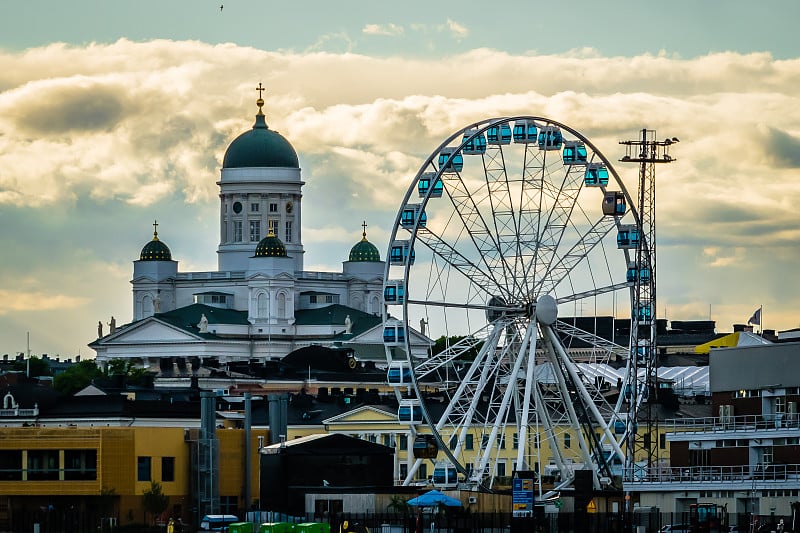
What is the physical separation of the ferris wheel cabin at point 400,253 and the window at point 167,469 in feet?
50.3

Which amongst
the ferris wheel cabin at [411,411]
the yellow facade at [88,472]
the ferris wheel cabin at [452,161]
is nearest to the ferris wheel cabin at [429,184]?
the ferris wheel cabin at [452,161]

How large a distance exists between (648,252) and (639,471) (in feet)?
41.1

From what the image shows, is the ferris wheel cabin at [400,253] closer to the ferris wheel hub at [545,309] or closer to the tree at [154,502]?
the ferris wheel hub at [545,309]

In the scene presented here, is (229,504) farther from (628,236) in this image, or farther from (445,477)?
(628,236)

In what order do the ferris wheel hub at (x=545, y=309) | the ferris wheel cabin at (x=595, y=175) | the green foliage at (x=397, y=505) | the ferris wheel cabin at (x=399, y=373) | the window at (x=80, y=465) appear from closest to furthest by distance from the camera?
the green foliage at (x=397, y=505)
the ferris wheel hub at (x=545, y=309)
the ferris wheel cabin at (x=399, y=373)
the window at (x=80, y=465)
the ferris wheel cabin at (x=595, y=175)

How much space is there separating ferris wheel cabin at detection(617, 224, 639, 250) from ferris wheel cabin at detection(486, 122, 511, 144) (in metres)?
8.00

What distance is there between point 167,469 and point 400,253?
16.2 m

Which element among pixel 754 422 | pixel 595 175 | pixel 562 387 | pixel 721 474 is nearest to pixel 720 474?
pixel 721 474

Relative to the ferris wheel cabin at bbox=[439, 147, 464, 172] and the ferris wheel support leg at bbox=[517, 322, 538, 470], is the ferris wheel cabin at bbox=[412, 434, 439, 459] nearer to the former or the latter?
the ferris wheel support leg at bbox=[517, 322, 538, 470]

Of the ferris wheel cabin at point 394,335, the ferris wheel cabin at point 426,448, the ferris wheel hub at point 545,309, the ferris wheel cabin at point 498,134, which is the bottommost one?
the ferris wheel cabin at point 426,448

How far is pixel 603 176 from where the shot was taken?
142125 millimetres

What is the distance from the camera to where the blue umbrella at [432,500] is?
129 meters

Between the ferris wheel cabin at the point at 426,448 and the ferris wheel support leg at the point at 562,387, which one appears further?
the ferris wheel cabin at the point at 426,448

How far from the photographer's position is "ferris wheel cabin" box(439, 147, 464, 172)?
138000mm
